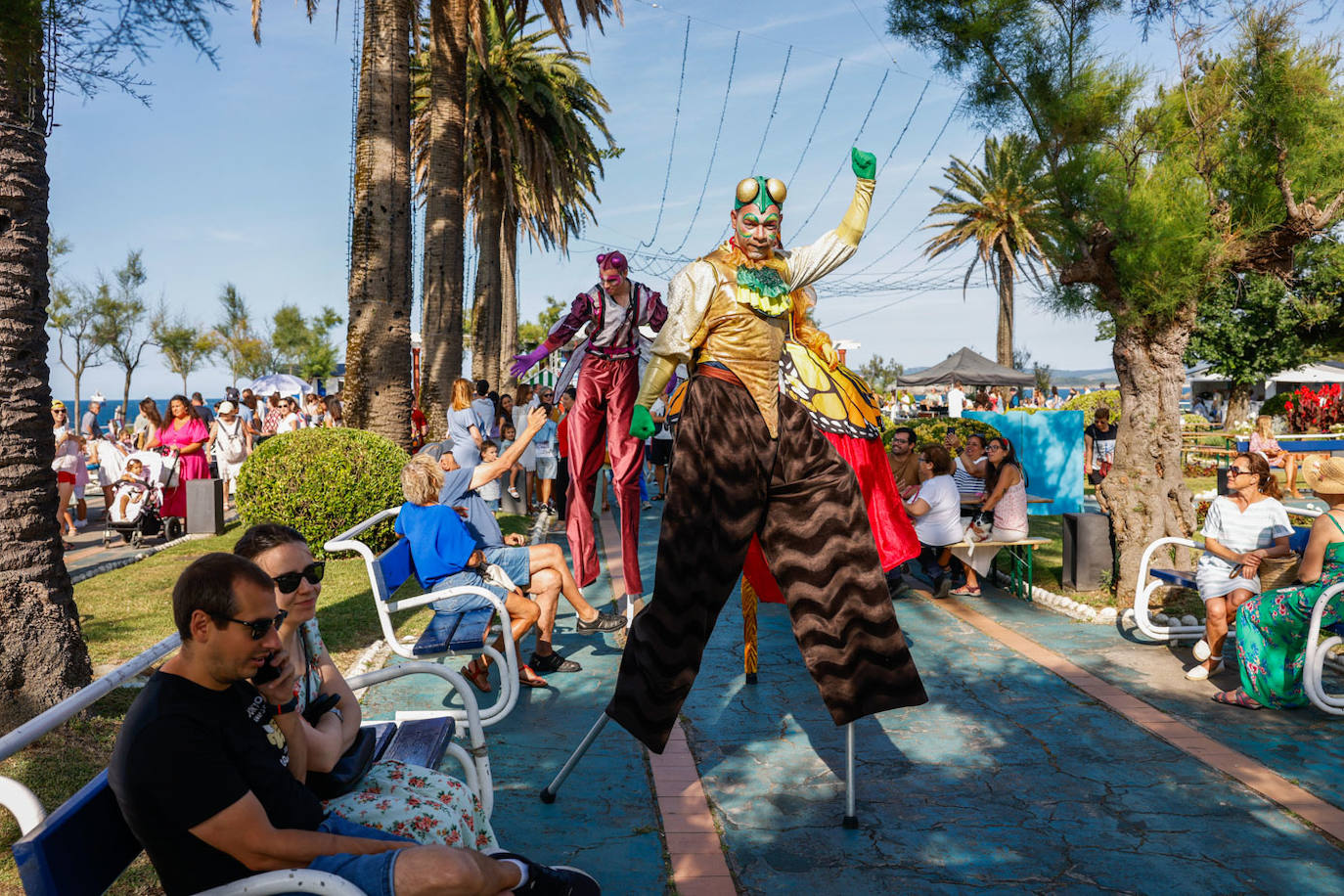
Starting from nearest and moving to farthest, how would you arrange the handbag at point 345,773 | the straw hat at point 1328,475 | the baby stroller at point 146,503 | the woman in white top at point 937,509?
the handbag at point 345,773, the straw hat at point 1328,475, the woman in white top at point 937,509, the baby stroller at point 146,503

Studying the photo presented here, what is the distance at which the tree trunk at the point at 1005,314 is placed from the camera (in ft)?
116

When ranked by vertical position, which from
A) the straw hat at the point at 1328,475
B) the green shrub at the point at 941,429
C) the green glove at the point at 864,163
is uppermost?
the green glove at the point at 864,163

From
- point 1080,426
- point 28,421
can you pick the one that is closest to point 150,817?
point 28,421

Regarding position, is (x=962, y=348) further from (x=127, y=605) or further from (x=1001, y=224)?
(x=127, y=605)

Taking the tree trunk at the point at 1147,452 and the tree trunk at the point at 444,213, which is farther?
the tree trunk at the point at 444,213

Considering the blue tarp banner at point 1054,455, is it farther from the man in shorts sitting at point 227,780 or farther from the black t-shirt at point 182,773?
the black t-shirt at point 182,773

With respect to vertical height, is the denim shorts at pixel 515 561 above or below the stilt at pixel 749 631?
above

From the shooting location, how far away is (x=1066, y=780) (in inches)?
171

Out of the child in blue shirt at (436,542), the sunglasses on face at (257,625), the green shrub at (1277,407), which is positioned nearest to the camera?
the sunglasses on face at (257,625)

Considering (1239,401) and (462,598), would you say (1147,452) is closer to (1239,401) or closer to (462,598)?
(462,598)

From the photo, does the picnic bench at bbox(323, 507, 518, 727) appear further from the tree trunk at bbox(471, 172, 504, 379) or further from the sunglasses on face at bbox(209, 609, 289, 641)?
the tree trunk at bbox(471, 172, 504, 379)

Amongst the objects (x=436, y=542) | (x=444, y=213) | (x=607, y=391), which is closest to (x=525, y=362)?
(x=607, y=391)

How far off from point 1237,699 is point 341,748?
474 cm

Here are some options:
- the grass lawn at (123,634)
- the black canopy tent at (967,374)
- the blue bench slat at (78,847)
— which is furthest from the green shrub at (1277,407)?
the blue bench slat at (78,847)
